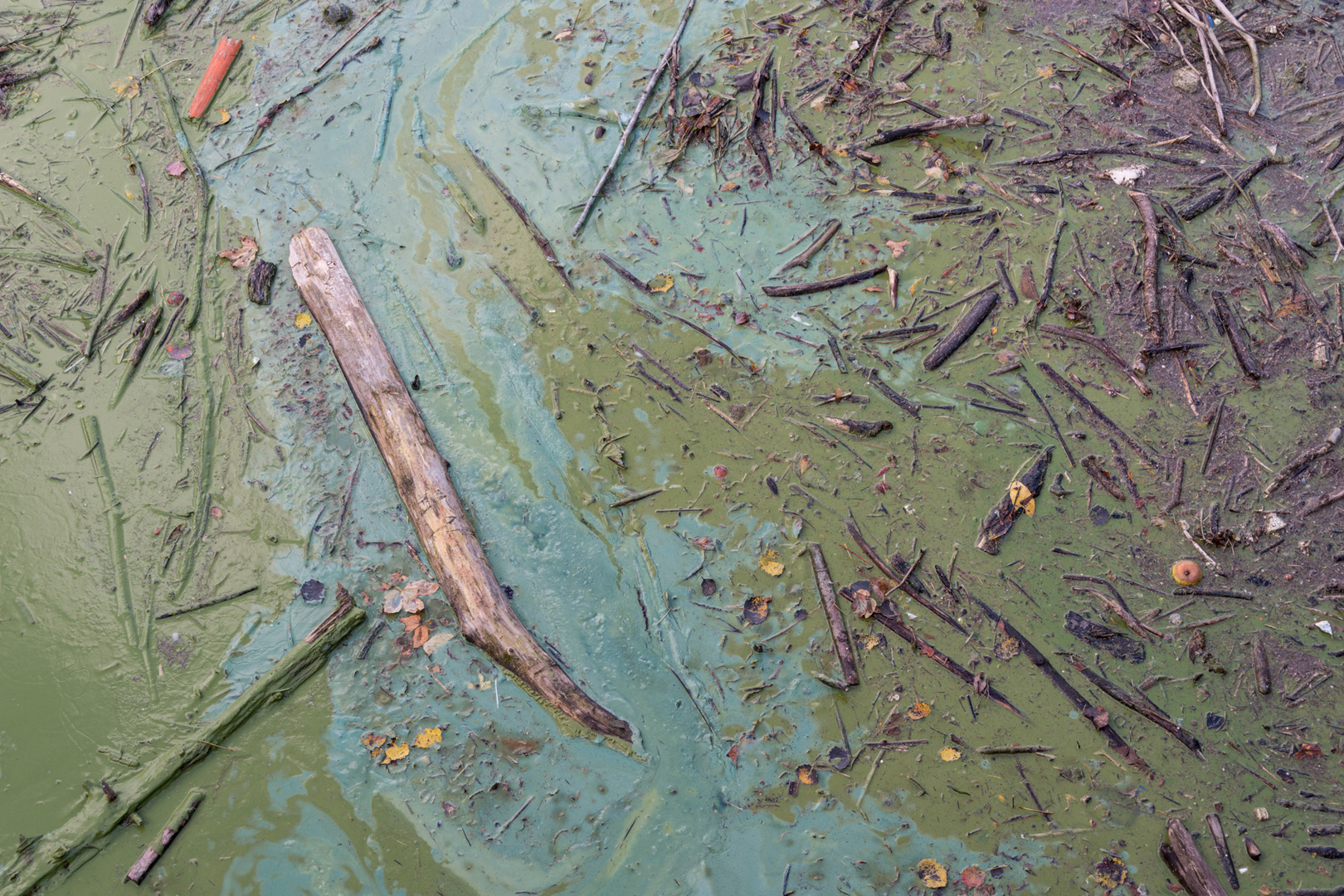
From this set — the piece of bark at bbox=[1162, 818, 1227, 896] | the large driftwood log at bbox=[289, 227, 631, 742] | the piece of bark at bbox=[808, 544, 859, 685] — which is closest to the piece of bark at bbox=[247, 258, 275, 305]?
the large driftwood log at bbox=[289, 227, 631, 742]

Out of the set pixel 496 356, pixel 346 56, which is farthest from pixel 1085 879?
pixel 346 56

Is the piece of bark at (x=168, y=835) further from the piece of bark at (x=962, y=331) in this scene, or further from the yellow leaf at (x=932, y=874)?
the piece of bark at (x=962, y=331)

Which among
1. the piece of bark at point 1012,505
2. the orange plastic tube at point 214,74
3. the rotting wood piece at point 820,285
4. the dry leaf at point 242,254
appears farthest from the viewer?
the orange plastic tube at point 214,74

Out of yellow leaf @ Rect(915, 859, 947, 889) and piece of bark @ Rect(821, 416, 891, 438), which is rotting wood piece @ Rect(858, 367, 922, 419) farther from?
yellow leaf @ Rect(915, 859, 947, 889)

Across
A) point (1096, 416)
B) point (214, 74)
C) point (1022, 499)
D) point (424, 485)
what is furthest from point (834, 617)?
point (214, 74)

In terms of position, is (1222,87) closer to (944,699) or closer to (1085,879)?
(944,699)

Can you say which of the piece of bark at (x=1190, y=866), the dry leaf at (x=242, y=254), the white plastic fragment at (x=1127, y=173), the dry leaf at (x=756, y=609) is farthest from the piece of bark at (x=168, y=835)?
the white plastic fragment at (x=1127, y=173)

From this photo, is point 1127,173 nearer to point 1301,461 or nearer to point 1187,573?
point 1301,461

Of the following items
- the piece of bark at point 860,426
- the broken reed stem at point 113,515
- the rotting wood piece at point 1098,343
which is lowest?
the rotting wood piece at point 1098,343
